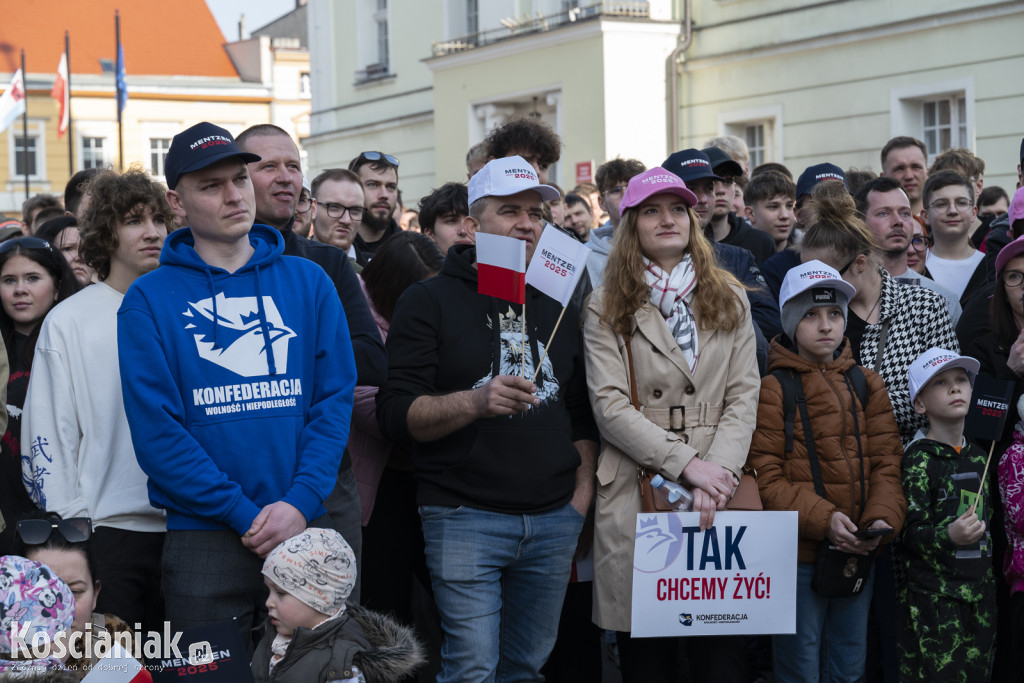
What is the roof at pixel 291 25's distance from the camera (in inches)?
2201

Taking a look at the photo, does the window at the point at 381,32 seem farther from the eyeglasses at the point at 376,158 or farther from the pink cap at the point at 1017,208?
the pink cap at the point at 1017,208

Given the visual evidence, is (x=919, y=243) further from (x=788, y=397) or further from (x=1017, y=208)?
(x=788, y=397)

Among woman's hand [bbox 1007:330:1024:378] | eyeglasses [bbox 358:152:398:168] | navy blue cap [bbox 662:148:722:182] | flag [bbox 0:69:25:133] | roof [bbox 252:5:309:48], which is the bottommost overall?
woman's hand [bbox 1007:330:1024:378]

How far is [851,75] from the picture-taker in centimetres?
1585

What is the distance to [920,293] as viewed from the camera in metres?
5.05

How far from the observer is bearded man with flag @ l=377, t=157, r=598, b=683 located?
4.04 meters

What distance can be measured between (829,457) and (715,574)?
26.4 inches

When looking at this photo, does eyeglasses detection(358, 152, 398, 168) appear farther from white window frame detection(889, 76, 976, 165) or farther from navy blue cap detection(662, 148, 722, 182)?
white window frame detection(889, 76, 976, 165)

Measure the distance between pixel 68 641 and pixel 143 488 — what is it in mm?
740

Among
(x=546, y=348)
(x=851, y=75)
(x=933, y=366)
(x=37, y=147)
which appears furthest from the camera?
(x=37, y=147)

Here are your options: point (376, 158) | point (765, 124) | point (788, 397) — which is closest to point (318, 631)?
point (788, 397)

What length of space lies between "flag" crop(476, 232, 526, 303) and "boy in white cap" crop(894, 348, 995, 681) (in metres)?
1.76

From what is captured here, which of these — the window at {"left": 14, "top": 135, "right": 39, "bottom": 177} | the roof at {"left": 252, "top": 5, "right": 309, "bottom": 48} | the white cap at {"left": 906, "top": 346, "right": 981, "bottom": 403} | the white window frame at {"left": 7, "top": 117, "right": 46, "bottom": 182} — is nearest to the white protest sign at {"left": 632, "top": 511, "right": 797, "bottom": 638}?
the white cap at {"left": 906, "top": 346, "right": 981, "bottom": 403}

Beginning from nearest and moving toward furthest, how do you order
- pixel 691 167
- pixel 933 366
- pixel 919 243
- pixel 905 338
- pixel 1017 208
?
pixel 933 366
pixel 905 338
pixel 1017 208
pixel 691 167
pixel 919 243
